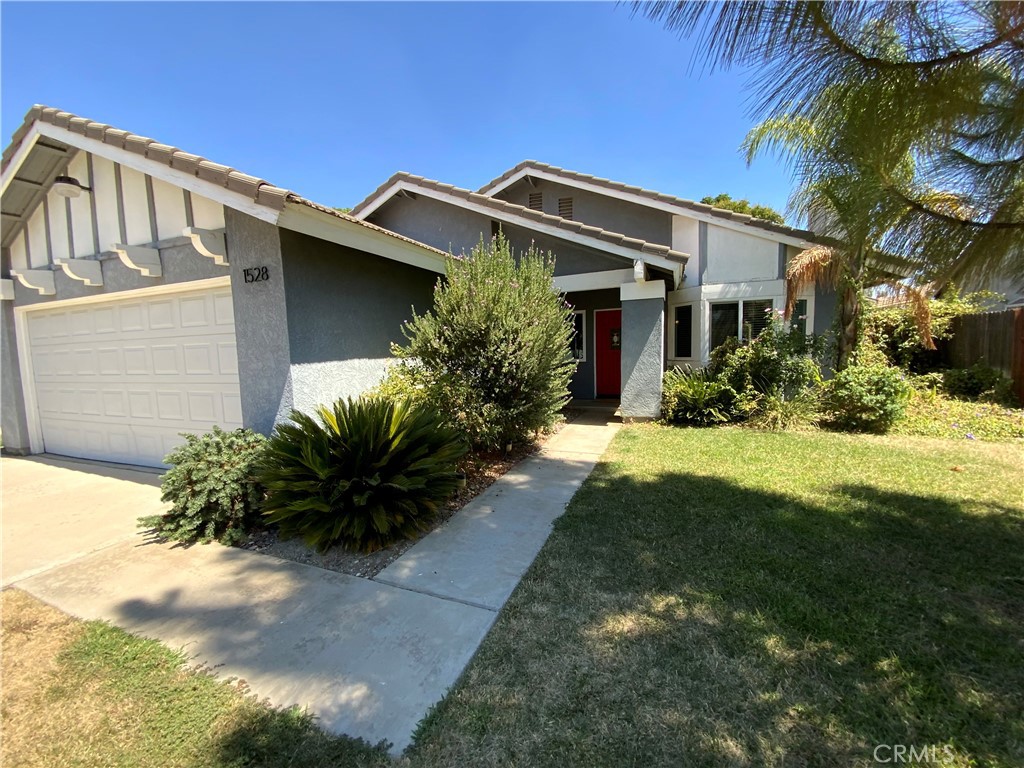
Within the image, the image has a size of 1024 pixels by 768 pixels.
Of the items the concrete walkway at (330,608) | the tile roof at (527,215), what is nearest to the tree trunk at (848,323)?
the tile roof at (527,215)

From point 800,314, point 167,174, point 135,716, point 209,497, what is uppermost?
point 167,174

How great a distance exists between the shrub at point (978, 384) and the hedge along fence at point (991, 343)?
193mm

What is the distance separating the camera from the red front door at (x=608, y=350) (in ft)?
40.0

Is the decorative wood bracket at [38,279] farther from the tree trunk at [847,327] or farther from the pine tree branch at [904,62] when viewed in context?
the tree trunk at [847,327]

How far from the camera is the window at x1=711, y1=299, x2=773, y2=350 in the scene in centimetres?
960

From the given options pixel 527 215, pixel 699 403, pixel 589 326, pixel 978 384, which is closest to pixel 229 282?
pixel 527 215

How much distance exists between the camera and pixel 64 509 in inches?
209

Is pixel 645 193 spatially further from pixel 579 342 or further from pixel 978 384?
pixel 978 384

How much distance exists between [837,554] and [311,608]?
4182 millimetres

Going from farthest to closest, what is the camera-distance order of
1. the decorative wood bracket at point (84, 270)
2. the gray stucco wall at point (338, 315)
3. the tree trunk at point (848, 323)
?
the tree trunk at point (848, 323), the decorative wood bracket at point (84, 270), the gray stucco wall at point (338, 315)

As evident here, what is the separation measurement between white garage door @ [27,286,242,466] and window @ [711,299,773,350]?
952 centimetres

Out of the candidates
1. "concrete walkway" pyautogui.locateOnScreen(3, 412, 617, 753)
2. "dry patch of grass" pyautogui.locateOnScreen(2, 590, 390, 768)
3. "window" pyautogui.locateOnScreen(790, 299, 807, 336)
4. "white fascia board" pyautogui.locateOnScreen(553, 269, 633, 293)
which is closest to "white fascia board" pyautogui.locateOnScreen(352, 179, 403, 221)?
"white fascia board" pyautogui.locateOnScreen(553, 269, 633, 293)

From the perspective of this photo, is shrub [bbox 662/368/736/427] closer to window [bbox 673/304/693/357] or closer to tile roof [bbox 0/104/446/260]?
window [bbox 673/304/693/357]

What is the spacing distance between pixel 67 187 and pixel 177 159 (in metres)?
2.81
